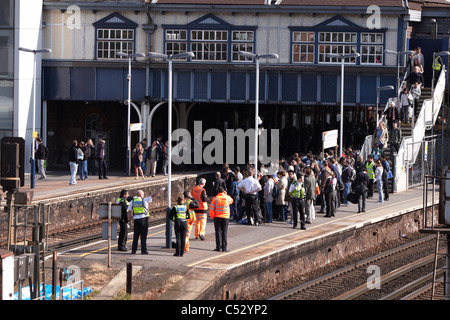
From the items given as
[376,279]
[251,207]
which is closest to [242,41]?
[251,207]

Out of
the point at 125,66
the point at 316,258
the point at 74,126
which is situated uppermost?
the point at 125,66

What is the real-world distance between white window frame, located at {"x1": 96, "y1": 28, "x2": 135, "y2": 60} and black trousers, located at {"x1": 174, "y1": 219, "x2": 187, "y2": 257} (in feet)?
70.6

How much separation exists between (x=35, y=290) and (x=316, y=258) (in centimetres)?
1006

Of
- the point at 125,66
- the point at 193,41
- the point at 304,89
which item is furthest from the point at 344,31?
the point at 125,66

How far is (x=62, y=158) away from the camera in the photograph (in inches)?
1724

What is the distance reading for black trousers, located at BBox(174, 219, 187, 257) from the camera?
20.9 metres

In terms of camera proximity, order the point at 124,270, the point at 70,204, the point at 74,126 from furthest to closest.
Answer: the point at 74,126 < the point at 70,204 < the point at 124,270

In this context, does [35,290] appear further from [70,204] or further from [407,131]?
[407,131]

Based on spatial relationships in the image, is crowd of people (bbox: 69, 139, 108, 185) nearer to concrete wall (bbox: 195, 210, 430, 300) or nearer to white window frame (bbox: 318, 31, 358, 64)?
white window frame (bbox: 318, 31, 358, 64)

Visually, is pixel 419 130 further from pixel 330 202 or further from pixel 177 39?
pixel 177 39

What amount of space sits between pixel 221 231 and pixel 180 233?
52.5 inches

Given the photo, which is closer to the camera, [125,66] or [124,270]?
[124,270]

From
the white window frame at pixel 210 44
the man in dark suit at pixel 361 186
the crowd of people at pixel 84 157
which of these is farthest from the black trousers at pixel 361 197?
the white window frame at pixel 210 44

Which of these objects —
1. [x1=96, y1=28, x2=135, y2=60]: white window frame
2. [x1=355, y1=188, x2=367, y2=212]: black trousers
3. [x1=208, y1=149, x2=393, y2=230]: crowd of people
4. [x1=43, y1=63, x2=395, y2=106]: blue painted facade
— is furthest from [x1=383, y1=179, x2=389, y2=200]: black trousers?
[x1=96, y1=28, x2=135, y2=60]: white window frame
